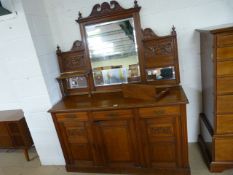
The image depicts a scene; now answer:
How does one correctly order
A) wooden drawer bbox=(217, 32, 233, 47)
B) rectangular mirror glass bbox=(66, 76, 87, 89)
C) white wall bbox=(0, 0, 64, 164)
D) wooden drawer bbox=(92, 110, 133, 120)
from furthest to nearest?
rectangular mirror glass bbox=(66, 76, 87, 89), white wall bbox=(0, 0, 64, 164), wooden drawer bbox=(92, 110, 133, 120), wooden drawer bbox=(217, 32, 233, 47)

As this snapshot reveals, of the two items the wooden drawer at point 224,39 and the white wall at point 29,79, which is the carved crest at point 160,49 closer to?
the wooden drawer at point 224,39

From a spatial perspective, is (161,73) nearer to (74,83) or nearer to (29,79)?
(74,83)

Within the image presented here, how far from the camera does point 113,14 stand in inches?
81.1

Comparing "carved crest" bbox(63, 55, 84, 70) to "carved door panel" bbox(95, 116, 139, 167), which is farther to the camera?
"carved crest" bbox(63, 55, 84, 70)

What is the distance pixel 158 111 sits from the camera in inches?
68.9

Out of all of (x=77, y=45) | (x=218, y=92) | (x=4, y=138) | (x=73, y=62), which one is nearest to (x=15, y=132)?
(x=4, y=138)

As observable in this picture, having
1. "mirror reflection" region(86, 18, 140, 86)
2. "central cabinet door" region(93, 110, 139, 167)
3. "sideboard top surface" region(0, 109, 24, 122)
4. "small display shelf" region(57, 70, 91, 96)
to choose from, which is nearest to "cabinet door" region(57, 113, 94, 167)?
"central cabinet door" region(93, 110, 139, 167)

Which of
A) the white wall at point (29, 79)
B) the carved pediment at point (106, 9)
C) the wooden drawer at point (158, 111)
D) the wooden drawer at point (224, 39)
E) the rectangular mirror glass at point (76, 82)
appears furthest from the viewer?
the rectangular mirror glass at point (76, 82)

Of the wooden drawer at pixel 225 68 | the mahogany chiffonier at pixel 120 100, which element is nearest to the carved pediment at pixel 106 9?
the mahogany chiffonier at pixel 120 100

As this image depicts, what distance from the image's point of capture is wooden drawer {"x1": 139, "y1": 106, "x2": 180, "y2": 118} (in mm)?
1721

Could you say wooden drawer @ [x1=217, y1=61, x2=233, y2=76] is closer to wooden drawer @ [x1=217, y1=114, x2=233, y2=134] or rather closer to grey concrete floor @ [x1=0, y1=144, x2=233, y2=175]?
wooden drawer @ [x1=217, y1=114, x2=233, y2=134]

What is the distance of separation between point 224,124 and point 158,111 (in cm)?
63

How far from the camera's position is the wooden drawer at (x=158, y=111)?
1.72m

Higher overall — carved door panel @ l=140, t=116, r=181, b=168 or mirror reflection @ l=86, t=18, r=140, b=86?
mirror reflection @ l=86, t=18, r=140, b=86
